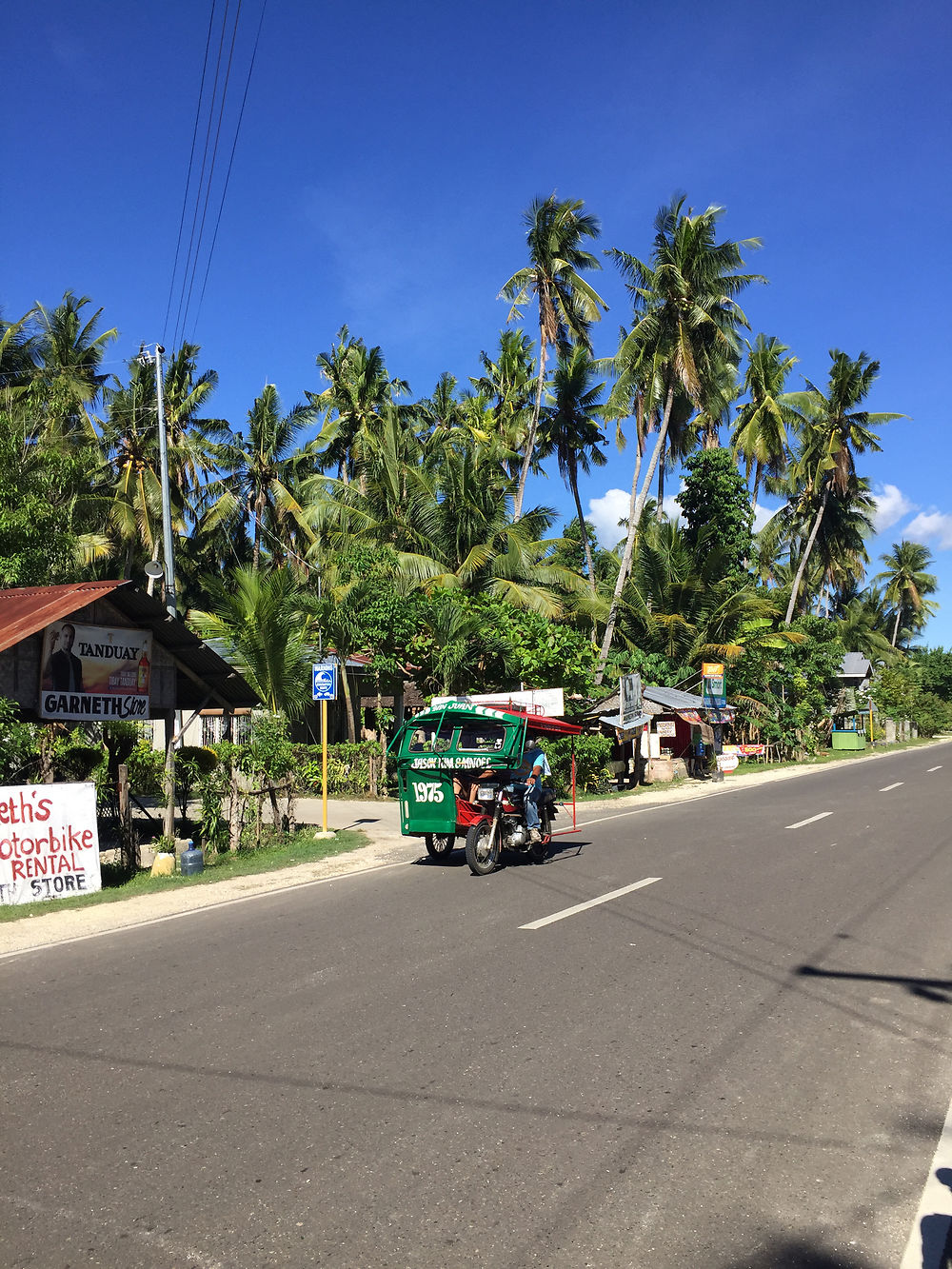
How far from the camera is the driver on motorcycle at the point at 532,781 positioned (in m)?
12.7

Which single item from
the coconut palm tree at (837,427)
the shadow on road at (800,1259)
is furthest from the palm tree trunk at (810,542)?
the shadow on road at (800,1259)

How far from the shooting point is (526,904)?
9.89m

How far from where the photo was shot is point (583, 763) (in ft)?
→ 82.2

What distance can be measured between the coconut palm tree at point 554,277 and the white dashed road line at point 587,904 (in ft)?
81.1

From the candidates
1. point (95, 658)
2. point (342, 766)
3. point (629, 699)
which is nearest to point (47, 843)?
point (95, 658)

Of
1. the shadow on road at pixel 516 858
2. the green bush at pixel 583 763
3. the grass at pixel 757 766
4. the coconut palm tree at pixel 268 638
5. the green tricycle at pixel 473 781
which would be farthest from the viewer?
the grass at pixel 757 766

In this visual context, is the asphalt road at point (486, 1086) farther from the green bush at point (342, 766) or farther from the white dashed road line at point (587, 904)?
the green bush at point (342, 766)

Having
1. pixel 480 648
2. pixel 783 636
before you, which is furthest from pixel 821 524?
pixel 480 648

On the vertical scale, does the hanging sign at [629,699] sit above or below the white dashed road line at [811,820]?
above

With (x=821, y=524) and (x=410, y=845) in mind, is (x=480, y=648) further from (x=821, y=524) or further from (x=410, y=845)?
(x=821, y=524)

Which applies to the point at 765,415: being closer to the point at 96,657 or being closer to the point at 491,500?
the point at 491,500

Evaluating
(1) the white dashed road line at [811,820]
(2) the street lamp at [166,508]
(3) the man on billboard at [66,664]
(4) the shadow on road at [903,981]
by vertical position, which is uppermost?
(2) the street lamp at [166,508]

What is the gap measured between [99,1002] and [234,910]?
11.8 feet

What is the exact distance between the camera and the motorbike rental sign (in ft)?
41.1
